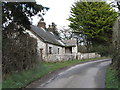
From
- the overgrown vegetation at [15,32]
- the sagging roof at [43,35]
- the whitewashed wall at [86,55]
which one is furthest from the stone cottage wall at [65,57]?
the overgrown vegetation at [15,32]

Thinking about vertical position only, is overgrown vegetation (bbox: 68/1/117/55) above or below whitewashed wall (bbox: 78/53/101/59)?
above

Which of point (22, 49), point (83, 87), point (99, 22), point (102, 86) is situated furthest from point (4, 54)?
point (99, 22)

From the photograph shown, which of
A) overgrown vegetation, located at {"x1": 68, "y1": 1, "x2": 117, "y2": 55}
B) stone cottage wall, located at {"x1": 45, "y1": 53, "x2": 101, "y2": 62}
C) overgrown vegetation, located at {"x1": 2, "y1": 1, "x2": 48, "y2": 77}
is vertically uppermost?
overgrown vegetation, located at {"x1": 68, "y1": 1, "x2": 117, "y2": 55}

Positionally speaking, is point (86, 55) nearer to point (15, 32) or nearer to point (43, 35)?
point (43, 35)

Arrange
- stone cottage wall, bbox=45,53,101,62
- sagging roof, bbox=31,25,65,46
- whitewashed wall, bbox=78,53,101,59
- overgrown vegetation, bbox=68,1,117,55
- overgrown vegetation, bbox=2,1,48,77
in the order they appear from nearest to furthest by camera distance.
Result: overgrown vegetation, bbox=2,1,48,77 → stone cottage wall, bbox=45,53,101,62 → sagging roof, bbox=31,25,65,46 → whitewashed wall, bbox=78,53,101,59 → overgrown vegetation, bbox=68,1,117,55

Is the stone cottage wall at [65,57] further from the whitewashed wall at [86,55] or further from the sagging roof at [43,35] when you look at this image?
the sagging roof at [43,35]

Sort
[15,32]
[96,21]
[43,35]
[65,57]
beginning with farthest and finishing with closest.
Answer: [96,21] < [43,35] < [65,57] < [15,32]

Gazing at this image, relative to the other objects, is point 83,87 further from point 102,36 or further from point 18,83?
point 102,36

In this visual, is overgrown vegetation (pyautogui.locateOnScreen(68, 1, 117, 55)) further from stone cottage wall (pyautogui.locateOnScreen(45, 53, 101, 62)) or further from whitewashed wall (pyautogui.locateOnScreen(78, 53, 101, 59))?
stone cottage wall (pyautogui.locateOnScreen(45, 53, 101, 62))

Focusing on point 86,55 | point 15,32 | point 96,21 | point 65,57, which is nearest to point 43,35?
point 65,57

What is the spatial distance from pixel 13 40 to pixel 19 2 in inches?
85.1

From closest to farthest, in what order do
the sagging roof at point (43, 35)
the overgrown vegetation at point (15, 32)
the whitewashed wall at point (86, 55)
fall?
1. the overgrown vegetation at point (15, 32)
2. the sagging roof at point (43, 35)
3. the whitewashed wall at point (86, 55)

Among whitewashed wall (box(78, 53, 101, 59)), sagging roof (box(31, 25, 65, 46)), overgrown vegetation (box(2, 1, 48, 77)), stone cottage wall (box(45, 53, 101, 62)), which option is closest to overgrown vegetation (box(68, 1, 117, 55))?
whitewashed wall (box(78, 53, 101, 59))

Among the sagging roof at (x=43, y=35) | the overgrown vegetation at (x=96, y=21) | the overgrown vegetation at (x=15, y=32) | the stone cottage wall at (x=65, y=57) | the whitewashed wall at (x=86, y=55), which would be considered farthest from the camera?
the overgrown vegetation at (x=96, y=21)
